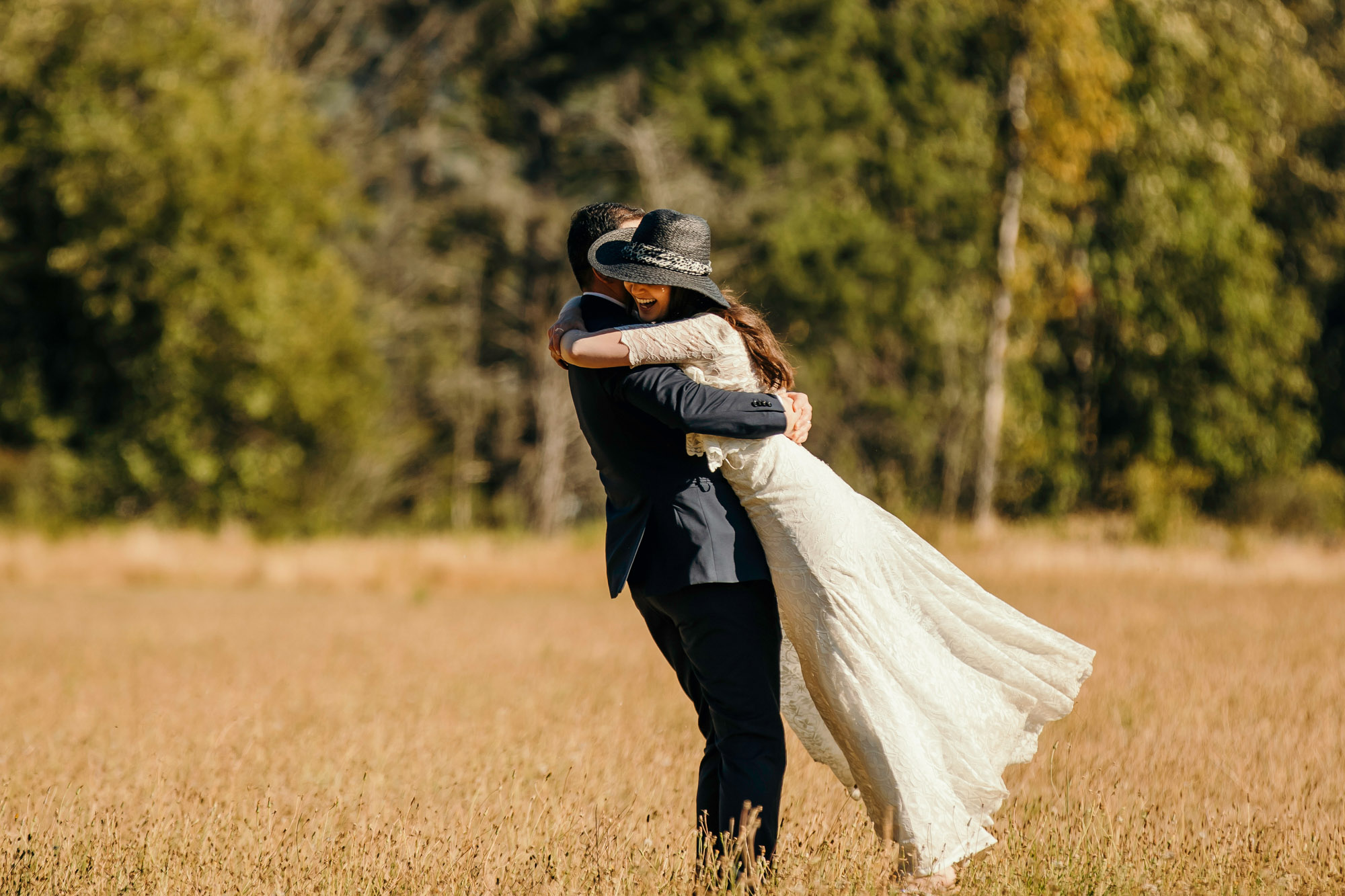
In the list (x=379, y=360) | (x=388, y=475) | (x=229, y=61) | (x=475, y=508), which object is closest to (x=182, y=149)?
(x=229, y=61)

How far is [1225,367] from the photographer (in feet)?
94.9

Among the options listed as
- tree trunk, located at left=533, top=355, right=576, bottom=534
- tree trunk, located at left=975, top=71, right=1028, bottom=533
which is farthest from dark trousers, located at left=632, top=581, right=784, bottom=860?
tree trunk, located at left=533, top=355, right=576, bottom=534

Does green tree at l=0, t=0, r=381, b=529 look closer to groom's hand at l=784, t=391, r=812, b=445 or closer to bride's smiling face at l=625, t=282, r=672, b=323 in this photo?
bride's smiling face at l=625, t=282, r=672, b=323

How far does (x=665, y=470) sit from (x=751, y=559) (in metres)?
0.36

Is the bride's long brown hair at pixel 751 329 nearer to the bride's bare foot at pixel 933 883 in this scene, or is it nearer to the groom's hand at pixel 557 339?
the groom's hand at pixel 557 339

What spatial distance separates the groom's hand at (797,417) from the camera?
373 cm

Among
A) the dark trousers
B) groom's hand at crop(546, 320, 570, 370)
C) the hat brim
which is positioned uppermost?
the hat brim

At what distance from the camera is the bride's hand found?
386 cm

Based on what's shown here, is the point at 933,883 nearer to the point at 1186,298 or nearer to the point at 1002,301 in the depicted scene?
the point at 1002,301

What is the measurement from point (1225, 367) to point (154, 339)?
2312 centimetres

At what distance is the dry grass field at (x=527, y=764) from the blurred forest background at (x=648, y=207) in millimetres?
11423

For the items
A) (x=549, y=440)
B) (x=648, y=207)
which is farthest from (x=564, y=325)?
(x=549, y=440)

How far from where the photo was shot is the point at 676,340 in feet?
12.1

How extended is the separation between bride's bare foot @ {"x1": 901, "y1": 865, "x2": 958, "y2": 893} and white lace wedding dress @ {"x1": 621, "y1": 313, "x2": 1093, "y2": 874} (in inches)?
1.2
